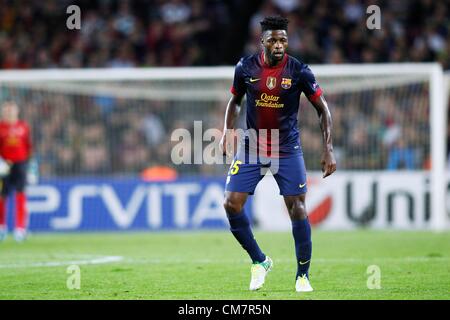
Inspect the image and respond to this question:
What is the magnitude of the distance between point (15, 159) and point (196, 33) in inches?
324

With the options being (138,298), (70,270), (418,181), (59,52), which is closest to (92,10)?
(59,52)

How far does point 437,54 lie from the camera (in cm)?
2106

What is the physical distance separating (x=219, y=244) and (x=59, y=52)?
32.0ft

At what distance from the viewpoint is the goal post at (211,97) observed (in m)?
17.9

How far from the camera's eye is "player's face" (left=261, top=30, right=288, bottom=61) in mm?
8555

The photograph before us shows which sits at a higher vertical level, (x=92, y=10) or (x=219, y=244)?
(x=92, y=10)

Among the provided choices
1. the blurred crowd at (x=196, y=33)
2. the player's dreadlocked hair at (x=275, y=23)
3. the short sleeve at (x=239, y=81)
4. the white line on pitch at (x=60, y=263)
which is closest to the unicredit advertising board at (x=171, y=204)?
the blurred crowd at (x=196, y=33)

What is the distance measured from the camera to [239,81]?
902 cm

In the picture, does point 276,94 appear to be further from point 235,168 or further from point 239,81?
point 235,168

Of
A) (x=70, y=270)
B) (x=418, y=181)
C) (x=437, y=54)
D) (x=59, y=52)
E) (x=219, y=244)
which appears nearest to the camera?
(x=70, y=270)

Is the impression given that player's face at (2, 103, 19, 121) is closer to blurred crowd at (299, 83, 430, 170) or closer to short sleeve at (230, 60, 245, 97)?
blurred crowd at (299, 83, 430, 170)

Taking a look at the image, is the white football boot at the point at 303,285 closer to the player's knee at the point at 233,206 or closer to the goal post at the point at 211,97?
the player's knee at the point at 233,206

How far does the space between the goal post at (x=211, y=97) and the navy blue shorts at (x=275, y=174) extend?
9037 millimetres

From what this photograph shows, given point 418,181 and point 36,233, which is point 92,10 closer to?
point 36,233
